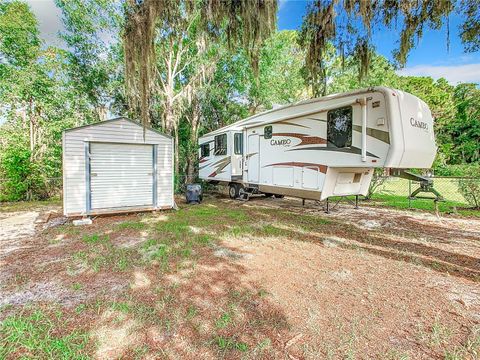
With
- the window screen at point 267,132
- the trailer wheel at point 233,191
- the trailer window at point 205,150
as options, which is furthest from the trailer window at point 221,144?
the window screen at point 267,132

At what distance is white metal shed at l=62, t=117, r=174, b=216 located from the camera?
659 centimetres

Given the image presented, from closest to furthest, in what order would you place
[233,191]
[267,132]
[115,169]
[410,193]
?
[115,169] → [267,132] → [410,193] → [233,191]

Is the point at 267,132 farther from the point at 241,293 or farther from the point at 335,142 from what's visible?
the point at 241,293

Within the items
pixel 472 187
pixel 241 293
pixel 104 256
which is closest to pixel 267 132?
pixel 104 256

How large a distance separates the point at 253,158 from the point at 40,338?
7.02 meters

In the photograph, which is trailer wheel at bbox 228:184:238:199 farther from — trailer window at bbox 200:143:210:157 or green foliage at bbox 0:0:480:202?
green foliage at bbox 0:0:480:202

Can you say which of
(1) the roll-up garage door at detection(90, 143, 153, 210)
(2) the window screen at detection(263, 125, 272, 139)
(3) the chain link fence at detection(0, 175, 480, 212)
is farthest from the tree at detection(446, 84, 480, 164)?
(1) the roll-up garage door at detection(90, 143, 153, 210)

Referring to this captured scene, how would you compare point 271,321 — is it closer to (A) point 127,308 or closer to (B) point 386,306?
(B) point 386,306

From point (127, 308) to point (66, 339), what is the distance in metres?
0.56

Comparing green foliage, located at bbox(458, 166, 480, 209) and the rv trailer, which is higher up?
the rv trailer

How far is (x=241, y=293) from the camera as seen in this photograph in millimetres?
2947

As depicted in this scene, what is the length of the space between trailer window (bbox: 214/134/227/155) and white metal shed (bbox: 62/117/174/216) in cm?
256

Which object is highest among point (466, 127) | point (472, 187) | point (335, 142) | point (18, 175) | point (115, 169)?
point (466, 127)

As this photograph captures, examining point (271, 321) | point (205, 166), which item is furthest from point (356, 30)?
point (205, 166)
